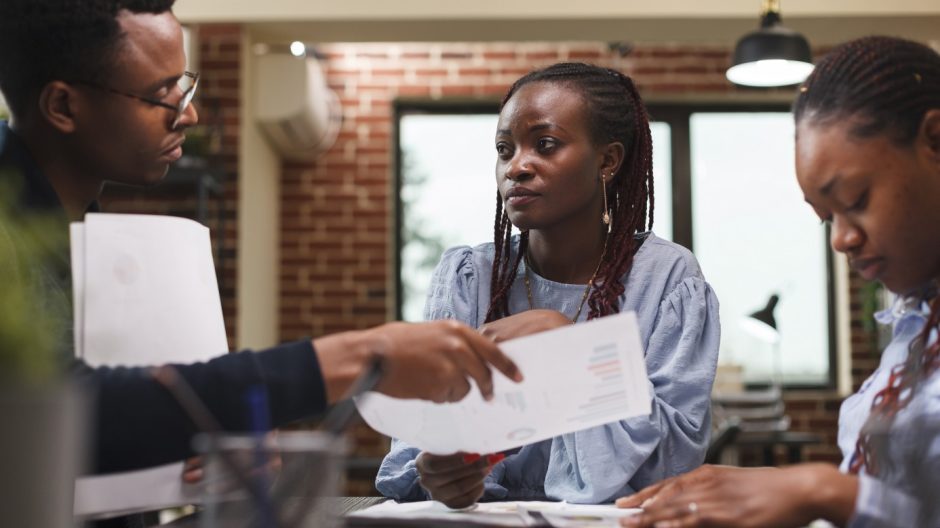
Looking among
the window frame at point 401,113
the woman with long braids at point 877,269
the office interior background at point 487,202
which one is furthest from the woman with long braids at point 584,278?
the window frame at point 401,113

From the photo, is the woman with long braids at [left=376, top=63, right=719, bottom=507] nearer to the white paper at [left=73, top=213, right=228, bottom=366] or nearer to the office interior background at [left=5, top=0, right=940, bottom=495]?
the white paper at [left=73, top=213, right=228, bottom=366]

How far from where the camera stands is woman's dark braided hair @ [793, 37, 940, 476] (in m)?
0.95

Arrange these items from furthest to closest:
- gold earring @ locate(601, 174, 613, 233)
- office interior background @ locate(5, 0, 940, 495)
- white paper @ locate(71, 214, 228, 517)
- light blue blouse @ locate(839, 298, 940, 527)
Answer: office interior background @ locate(5, 0, 940, 495)
gold earring @ locate(601, 174, 613, 233)
white paper @ locate(71, 214, 228, 517)
light blue blouse @ locate(839, 298, 940, 527)

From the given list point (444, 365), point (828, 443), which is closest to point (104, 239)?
point (444, 365)

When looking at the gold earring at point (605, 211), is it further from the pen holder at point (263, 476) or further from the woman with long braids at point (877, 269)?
the pen holder at point (263, 476)

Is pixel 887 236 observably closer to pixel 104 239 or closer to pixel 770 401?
pixel 104 239

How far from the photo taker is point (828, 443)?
5660 millimetres

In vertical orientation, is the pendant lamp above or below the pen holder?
above

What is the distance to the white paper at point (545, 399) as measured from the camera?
909 millimetres

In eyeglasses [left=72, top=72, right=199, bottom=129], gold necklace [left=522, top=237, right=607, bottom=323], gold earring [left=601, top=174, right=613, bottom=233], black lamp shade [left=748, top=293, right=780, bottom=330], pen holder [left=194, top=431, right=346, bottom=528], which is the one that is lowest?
black lamp shade [left=748, top=293, right=780, bottom=330]

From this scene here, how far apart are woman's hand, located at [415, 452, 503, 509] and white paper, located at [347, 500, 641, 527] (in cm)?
1

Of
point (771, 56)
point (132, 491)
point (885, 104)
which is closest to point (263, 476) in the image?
point (132, 491)

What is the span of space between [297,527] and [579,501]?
672mm

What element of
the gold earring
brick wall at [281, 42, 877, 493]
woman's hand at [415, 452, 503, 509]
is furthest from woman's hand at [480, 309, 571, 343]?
brick wall at [281, 42, 877, 493]
